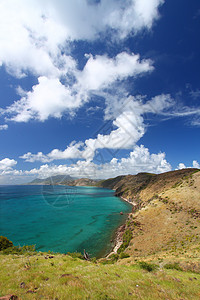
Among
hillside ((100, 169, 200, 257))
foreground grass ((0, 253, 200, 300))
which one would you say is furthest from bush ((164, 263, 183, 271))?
hillside ((100, 169, 200, 257))

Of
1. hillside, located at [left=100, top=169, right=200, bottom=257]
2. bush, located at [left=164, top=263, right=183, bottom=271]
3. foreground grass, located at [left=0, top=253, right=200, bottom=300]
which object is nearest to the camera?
foreground grass, located at [left=0, top=253, right=200, bottom=300]

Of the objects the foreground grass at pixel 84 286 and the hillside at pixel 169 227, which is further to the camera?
the hillside at pixel 169 227

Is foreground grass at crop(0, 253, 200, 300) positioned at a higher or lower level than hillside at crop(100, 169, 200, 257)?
higher

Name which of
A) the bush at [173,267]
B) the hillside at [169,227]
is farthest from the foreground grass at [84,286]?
the hillside at [169,227]

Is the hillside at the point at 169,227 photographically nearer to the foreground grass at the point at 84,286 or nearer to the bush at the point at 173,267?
the bush at the point at 173,267

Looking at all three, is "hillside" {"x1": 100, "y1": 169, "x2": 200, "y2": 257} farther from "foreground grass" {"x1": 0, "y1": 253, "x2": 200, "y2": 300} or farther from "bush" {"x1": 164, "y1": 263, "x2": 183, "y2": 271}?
"foreground grass" {"x1": 0, "y1": 253, "x2": 200, "y2": 300}

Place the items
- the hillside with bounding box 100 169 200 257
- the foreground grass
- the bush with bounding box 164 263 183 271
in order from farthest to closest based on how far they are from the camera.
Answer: the hillside with bounding box 100 169 200 257 < the bush with bounding box 164 263 183 271 < the foreground grass

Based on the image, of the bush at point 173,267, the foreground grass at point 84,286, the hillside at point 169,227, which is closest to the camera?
the foreground grass at point 84,286

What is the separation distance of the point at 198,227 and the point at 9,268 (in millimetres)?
39048

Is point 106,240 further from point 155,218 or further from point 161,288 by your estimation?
point 161,288

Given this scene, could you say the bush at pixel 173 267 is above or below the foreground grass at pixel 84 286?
below

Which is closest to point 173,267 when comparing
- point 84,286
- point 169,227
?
point 84,286

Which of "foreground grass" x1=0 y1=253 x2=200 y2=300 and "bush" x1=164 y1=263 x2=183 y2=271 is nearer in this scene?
"foreground grass" x1=0 y1=253 x2=200 y2=300

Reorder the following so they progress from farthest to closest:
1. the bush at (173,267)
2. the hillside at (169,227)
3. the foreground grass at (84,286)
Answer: the hillside at (169,227) → the bush at (173,267) → the foreground grass at (84,286)
